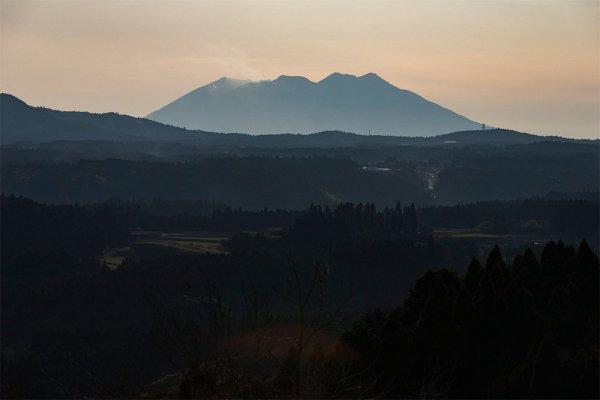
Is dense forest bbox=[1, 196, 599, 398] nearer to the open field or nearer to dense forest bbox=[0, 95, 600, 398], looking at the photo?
dense forest bbox=[0, 95, 600, 398]

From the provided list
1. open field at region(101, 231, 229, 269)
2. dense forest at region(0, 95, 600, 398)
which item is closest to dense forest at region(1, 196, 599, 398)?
dense forest at region(0, 95, 600, 398)

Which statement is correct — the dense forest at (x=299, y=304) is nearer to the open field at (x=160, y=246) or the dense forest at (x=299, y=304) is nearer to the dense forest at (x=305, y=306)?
the dense forest at (x=305, y=306)

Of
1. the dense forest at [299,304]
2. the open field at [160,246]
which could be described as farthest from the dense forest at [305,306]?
the open field at [160,246]

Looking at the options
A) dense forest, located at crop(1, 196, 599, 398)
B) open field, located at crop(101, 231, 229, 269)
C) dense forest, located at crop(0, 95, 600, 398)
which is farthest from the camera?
open field, located at crop(101, 231, 229, 269)

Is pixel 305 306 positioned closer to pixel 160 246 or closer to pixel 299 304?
pixel 160 246

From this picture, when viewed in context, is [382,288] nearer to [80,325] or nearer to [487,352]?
[80,325]

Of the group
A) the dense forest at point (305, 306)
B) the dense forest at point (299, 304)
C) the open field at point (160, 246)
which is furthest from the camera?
the open field at point (160, 246)

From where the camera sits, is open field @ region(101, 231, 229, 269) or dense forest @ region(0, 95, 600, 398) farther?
open field @ region(101, 231, 229, 269)

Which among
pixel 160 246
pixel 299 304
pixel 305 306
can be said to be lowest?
pixel 305 306

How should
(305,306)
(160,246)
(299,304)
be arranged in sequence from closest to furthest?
(299,304)
(305,306)
(160,246)

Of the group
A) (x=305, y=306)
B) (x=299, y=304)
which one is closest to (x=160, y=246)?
(x=305, y=306)

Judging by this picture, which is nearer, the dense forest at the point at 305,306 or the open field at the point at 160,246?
the dense forest at the point at 305,306
